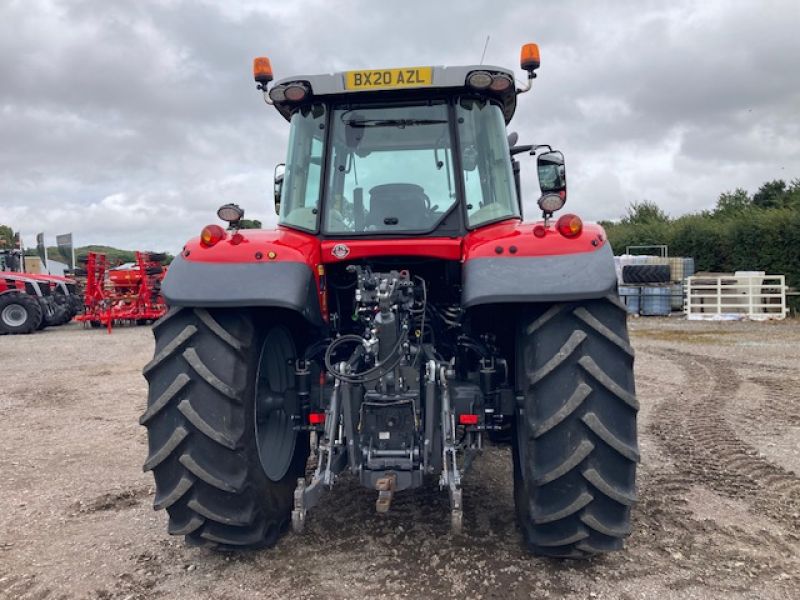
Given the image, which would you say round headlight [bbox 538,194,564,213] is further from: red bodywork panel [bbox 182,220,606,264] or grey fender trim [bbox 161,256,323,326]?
grey fender trim [bbox 161,256,323,326]

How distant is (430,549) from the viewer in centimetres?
328

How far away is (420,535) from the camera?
345 centimetres

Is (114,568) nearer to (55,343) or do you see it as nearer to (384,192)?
(384,192)

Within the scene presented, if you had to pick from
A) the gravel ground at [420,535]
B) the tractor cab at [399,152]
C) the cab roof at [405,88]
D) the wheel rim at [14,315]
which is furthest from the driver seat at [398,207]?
the wheel rim at [14,315]

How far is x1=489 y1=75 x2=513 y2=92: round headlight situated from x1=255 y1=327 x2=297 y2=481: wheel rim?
163cm

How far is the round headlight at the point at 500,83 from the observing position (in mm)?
3453

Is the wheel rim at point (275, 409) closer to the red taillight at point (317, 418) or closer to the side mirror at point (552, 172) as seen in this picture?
the red taillight at point (317, 418)

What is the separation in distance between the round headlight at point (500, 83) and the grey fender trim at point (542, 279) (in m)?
1.04

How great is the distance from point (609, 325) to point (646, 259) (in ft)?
61.4

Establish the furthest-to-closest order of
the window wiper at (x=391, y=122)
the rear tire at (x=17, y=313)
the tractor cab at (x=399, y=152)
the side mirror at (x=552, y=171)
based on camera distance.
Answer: the rear tire at (x=17, y=313) < the side mirror at (x=552, y=171) < the window wiper at (x=391, y=122) < the tractor cab at (x=399, y=152)

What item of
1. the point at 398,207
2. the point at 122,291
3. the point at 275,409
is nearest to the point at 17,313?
the point at 122,291

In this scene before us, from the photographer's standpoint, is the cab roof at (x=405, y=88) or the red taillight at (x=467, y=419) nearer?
the red taillight at (x=467, y=419)

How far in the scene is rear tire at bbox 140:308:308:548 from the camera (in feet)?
9.59

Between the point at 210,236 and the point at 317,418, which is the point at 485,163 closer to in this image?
the point at 210,236
